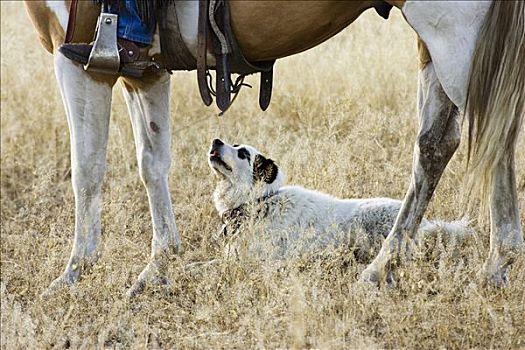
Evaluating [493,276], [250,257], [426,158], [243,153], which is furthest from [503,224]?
[243,153]

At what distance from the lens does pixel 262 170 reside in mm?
5539

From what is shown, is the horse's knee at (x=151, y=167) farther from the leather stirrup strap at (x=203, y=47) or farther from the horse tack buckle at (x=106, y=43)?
the horse tack buckle at (x=106, y=43)

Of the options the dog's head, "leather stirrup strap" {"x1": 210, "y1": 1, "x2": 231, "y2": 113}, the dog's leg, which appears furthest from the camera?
the dog's head

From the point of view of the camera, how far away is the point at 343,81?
761cm

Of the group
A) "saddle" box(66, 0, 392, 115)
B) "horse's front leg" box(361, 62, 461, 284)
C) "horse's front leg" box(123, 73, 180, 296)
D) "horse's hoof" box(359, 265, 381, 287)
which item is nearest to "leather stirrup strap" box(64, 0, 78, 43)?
"saddle" box(66, 0, 392, 115)

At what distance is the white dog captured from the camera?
5320 mm

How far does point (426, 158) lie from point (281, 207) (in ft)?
4.07

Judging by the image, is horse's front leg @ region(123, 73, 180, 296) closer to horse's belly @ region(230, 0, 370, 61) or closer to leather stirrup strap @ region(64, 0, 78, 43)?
leather stirrup strap @ region(64, 0, 78, 43)

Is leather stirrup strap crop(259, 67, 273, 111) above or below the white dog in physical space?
above

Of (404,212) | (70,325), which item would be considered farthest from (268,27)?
(70,325)

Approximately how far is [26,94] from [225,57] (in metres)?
3.83

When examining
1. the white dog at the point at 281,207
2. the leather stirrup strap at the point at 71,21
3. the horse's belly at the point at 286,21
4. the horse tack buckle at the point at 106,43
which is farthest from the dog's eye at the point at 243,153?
the leather stirrup strap at the point at 71,21

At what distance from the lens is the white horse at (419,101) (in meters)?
4.04

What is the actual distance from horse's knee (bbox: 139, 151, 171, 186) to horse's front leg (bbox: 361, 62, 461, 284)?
1333mm
